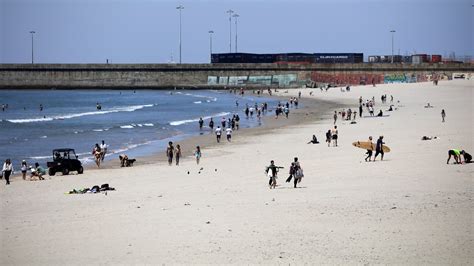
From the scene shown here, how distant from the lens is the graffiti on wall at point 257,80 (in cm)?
13138

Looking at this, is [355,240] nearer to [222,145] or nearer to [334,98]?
[222,145]

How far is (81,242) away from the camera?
1493 cm

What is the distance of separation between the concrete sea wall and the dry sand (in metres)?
94.5

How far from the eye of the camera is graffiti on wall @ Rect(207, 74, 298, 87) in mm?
131375

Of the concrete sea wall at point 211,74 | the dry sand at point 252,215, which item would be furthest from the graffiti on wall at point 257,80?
the dry sand at point 252,215

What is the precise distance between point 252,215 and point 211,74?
12169 cm

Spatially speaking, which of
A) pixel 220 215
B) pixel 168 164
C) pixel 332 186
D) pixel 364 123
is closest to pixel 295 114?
pixel 364 123

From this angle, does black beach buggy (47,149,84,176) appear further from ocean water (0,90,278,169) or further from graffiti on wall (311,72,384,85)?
graffiti on wall (311,72,384,85)

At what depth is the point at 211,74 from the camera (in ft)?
453

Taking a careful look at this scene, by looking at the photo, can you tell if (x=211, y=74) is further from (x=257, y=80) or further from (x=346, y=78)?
(x=346, y=78)

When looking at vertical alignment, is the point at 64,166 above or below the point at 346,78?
below

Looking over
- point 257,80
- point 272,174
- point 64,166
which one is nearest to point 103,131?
point 64,166

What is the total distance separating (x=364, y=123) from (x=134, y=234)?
116 ft

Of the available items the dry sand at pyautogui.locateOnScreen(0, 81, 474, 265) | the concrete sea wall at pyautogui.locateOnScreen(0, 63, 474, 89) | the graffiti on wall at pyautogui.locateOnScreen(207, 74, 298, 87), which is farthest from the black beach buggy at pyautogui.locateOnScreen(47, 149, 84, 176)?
the graffiti on wall at pyautogui.locateOnScreen(207, 74, 298, 87)
